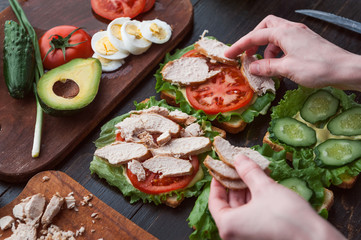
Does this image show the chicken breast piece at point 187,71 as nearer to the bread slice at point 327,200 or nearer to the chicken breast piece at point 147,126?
the chicken breast piece at point 147,126

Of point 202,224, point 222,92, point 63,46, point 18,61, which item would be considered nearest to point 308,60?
point 222,92

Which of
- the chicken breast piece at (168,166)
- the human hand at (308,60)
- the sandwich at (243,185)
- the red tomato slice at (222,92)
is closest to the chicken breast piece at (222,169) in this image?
the sandwich at (243,185)

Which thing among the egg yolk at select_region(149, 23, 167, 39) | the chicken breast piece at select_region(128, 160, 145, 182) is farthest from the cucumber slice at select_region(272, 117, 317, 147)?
the egg yolk at select_region(149, 23, 167, 39)

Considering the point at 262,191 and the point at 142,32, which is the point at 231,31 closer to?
the point at 142,32

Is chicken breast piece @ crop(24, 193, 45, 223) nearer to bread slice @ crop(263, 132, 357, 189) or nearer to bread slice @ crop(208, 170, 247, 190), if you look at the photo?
bread slice @ crop(208, 170, 247, 190)

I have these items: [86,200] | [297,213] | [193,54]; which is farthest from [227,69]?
[297,213]
